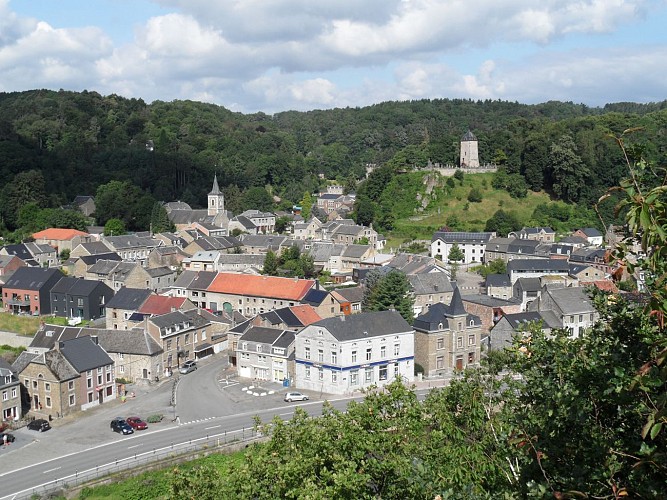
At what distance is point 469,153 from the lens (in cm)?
8050

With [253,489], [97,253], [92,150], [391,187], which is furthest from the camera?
[92,150]

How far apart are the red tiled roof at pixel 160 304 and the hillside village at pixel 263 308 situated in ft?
0.29

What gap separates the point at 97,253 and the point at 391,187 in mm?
34451

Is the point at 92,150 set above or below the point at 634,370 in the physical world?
above

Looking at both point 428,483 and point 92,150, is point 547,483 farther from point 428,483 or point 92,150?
point 92,150

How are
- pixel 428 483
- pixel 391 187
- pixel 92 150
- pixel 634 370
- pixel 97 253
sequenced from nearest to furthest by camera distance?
pixel 634 370 → pixel 428 483 → pixel 97 253 → pixel 391 187 → pixel 92 150

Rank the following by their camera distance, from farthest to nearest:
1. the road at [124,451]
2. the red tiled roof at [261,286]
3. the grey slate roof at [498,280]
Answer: the grey slate roof at [498,280]
the red tiled roof at [261,286]
the road at [124,451]

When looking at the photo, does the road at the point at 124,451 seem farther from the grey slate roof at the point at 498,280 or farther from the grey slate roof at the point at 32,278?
the grey slate roof at the point at 32,278

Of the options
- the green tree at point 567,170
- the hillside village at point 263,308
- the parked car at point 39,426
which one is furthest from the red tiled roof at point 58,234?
the green tree at point 567,170

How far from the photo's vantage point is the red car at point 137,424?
28906 mm

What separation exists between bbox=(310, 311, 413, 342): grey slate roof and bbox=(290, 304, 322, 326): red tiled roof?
18.6 feet

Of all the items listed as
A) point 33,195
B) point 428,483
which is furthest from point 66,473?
point 33,195

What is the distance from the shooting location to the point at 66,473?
24.6m

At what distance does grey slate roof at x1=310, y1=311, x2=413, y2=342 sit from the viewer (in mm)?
33156
